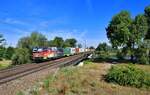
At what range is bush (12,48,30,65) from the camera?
50219 millimetres

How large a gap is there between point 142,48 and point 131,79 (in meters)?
32.4

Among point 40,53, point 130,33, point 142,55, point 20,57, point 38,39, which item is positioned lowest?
point 20,57

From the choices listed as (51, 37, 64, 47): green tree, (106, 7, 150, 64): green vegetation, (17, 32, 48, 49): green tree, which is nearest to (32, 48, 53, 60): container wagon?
A: (106, 7, 150, 64): green vegetation

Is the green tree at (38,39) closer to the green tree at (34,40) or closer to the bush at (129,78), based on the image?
the green tree at (34,40)

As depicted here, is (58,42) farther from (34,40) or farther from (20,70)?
(20,70)

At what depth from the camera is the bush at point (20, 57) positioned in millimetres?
50219

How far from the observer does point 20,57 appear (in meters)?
50.8

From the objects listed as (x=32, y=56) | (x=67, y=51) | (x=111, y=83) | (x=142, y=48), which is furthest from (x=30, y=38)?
(x=111, y=83)

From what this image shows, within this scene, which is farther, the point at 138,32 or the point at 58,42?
the point at 58,42

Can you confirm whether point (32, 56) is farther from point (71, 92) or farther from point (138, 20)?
point (71, 92)

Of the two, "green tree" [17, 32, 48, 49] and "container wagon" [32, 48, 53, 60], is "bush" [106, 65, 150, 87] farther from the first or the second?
A: "green tree" [17, 32, 48, 49]

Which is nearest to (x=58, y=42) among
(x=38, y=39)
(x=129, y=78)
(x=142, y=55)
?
(x=38, y=39)

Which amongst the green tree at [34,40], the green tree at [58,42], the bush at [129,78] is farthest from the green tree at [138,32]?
the green tree at [58,42]

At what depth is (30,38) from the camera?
109 m
